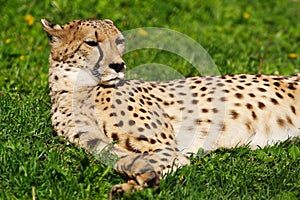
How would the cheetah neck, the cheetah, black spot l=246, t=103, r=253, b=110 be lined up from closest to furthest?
the cheetah < the cheetah neck < black spot l=246, t=103, r=253, b=110

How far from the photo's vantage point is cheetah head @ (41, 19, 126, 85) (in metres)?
4.75

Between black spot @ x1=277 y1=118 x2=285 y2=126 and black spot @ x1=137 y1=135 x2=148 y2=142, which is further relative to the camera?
black spot @ x1=277 y1=118 x2=285 y2=126

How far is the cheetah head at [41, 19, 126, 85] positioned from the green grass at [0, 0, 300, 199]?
0.54 m

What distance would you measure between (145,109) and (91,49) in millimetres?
580

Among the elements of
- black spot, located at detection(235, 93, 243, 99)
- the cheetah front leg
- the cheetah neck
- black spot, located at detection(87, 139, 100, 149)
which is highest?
the cheetah neck

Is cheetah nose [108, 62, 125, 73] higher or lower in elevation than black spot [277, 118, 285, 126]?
higher

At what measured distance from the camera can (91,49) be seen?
4805mm

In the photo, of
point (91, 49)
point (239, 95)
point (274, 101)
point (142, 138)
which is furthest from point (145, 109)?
point (274, 101)

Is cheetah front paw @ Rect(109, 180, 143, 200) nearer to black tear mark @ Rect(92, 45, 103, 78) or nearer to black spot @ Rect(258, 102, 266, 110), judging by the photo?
black tear mark @ Rect(92, 45, 103, 78)

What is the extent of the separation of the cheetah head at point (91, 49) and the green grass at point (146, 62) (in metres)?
0.54

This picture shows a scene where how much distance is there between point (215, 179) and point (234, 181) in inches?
5.1

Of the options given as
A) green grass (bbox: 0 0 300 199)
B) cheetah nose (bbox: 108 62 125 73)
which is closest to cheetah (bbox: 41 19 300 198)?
cheetah nose (bbox: 108 62 125 73)

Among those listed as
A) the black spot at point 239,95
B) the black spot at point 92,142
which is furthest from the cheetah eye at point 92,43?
the black spot at point 239,95

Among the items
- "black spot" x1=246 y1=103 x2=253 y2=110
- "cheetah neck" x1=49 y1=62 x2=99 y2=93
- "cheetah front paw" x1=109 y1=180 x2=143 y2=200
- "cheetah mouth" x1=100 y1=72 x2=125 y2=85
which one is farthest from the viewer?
"black spot" x1=246 y1=103 x2=253 y2=110
